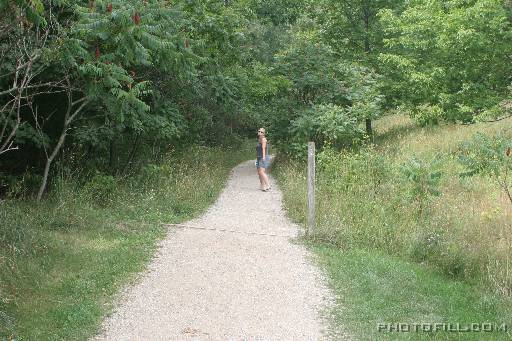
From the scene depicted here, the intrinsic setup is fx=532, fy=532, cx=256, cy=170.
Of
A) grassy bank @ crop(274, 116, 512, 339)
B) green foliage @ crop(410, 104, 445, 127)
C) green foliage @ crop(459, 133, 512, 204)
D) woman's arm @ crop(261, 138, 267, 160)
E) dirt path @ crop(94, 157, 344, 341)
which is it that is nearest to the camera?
dirt path @ crop(94, 157, 344, 341)

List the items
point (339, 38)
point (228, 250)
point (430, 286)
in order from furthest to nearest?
point (339, 38)
point (228, 250)
point (430, 286)

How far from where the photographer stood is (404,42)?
53.8 ft

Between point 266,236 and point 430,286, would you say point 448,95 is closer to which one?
point 266,236

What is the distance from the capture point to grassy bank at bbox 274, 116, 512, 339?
6.65m

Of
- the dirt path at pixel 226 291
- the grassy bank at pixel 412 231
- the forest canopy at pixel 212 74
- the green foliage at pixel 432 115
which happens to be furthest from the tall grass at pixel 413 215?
the forest canopy at pixel 212 74

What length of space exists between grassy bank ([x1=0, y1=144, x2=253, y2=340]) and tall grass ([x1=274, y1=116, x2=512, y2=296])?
9.61 feet

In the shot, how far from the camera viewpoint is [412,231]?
9102mm

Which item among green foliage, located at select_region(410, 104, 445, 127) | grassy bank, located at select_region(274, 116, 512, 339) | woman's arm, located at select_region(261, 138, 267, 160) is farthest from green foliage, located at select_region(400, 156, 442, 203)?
green foliage, located at select_region(410, 104, 445, 127)

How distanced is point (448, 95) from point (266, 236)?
26.2ft

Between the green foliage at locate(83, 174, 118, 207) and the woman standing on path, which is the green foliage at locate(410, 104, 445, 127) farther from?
the green foliage at locate(83, 174, 118, 207)

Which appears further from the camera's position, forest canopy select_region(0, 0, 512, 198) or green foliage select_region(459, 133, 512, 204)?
forest canopy select_region(0, 0, 512, 198)

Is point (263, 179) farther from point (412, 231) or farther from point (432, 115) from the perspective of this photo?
point (412, 231)

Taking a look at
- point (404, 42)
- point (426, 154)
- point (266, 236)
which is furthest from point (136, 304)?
point (404, 42)

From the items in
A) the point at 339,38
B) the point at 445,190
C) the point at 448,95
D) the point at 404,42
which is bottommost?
the point at 445,190
